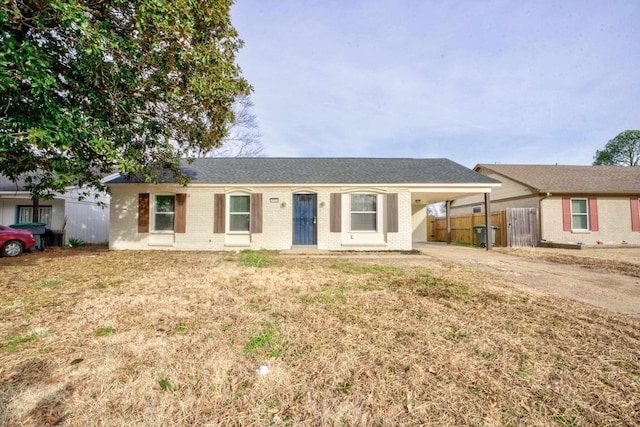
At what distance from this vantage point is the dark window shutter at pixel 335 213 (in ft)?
36.2

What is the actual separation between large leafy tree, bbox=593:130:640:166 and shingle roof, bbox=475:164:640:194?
25681 millimetres

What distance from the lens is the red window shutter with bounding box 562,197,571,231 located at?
1386 centimetres

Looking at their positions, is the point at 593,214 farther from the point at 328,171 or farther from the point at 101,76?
the point at 101,76

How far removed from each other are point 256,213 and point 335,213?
320cm

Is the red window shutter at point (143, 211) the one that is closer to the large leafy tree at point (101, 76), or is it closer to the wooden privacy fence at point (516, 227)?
the large leafy tree at point (101, 76)

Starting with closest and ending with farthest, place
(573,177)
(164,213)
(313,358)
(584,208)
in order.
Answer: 1. (313,358)
2. (164,213)
3. (584,208)
4. (573,177)

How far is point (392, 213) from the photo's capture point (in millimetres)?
11102

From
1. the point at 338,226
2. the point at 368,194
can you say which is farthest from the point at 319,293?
the point at 368,194

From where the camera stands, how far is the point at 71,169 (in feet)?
21.8

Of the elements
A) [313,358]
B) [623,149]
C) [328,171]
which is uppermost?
[623,149]

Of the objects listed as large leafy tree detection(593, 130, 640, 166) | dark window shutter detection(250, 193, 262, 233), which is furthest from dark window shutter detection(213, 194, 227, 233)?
large leafy tree detection(593, 130, 640, 166)

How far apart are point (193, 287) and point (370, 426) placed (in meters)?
4.18

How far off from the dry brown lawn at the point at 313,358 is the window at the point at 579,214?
13.4m

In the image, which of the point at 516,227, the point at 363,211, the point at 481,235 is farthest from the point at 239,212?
the point at 516,227
